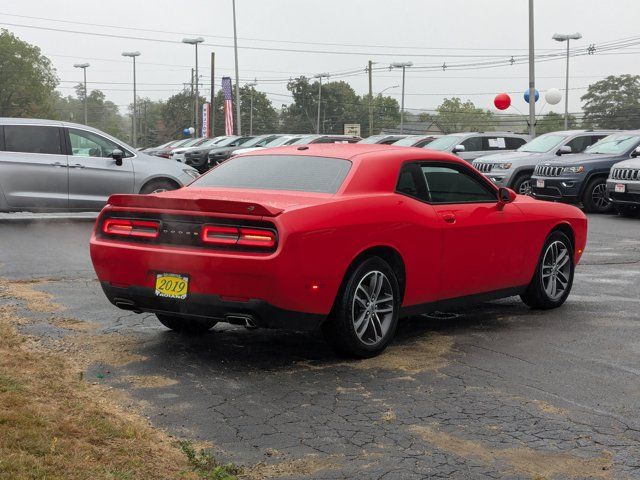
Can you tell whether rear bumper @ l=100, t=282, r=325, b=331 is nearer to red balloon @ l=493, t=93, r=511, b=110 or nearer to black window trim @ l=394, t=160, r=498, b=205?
black window trim @ l=394, t=160, r=498, b=205

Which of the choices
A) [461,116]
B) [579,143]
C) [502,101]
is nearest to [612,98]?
Answer: [461,116]

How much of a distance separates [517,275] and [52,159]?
10038 millimetres

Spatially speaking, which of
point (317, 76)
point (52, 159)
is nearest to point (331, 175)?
point (52, 159)

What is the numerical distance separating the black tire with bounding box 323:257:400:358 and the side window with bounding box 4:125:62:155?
10685 millimetres

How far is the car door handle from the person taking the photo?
7531 mm

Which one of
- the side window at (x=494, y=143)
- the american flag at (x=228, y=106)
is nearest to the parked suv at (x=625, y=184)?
the side window at (x=494, y=143)

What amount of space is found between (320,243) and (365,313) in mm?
696

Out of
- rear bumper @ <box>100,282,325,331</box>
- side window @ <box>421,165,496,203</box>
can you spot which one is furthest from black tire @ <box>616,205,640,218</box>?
rear bumper @ <box>100,282,325,331</box>

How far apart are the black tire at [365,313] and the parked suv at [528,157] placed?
15.7 metres

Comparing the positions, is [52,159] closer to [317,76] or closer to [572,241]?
[572,241]

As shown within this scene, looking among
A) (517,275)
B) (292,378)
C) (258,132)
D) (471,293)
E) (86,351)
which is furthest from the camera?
(258,132)

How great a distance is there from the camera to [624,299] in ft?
31.6

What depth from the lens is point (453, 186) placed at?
26.0ft

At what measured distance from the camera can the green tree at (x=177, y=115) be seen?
124m
